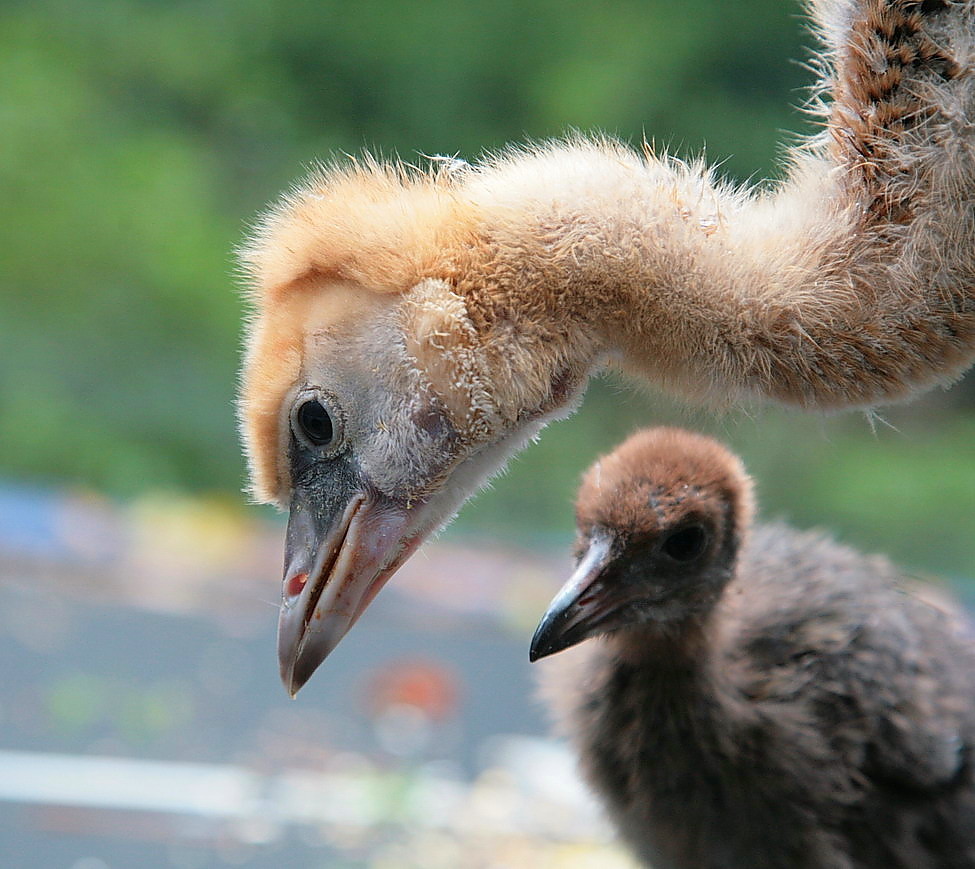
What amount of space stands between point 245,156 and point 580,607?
3.57 meters

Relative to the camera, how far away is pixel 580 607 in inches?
75.4

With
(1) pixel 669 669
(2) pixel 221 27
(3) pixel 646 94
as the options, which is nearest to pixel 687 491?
(1) pixel 669 669

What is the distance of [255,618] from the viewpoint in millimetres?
3070

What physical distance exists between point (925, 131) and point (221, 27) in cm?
417

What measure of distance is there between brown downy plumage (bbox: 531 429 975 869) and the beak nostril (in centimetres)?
47

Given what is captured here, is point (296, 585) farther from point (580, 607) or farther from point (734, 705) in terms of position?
point (734, 705)

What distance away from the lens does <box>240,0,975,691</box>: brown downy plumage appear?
148cm

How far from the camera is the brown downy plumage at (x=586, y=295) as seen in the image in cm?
148

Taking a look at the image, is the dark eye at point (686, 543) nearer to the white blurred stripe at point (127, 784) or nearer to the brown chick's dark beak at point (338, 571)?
the brown chick's dark beak at point (338, 571)

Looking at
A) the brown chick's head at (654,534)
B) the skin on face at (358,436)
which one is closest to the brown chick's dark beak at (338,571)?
the skin on face at (358,436)

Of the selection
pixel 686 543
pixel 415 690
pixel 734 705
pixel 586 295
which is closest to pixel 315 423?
pixel 586 295

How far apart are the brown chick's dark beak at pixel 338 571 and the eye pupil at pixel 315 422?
0.24ft

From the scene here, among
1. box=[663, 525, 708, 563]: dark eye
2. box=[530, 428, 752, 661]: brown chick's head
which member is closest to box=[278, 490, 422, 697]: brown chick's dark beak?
box=[530, 428, 752, 661]: brown chick's head

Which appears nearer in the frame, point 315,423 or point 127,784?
point 315,423
